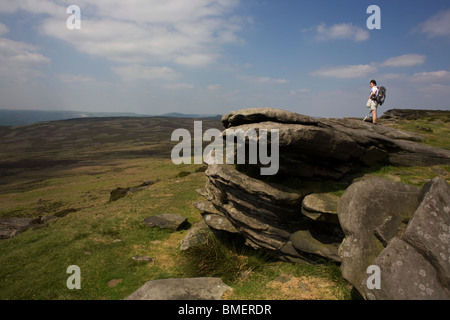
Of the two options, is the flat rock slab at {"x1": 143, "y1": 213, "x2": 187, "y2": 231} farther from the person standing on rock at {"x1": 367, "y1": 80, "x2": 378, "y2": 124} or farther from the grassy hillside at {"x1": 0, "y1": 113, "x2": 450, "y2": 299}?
the person standing on rock at {"x1": 367, "y1": 80, "x2": 378, "y2": 124}

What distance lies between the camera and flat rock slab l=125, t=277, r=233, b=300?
11883mm

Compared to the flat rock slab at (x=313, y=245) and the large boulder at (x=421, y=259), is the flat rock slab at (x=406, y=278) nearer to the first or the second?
the large boulder at (x=421, y=259)

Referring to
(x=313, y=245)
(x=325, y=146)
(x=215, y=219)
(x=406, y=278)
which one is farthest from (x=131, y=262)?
(x=406, y=278)

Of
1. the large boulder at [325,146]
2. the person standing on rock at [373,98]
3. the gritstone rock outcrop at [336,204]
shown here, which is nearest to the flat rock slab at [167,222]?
the gritstone rock outcrop at [336,204]

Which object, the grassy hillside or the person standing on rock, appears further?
the person standing on rock

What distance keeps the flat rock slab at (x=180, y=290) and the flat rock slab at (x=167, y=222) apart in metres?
12.3

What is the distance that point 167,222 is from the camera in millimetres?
25906

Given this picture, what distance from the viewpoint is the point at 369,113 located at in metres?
23.6

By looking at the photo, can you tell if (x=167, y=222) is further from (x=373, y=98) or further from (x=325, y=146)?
(x=373, y=98)

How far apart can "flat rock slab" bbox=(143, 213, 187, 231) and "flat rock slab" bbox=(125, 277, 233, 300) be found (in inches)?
484

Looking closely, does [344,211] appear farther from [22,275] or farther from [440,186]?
[22,275]


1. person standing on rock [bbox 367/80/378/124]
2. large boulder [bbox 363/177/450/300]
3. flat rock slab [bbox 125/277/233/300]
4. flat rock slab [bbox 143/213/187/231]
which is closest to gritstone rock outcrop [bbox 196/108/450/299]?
large boulder [bbox 363/177/450/300]

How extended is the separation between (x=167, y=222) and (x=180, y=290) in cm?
1415

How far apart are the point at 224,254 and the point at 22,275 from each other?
1548cm
